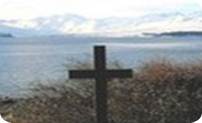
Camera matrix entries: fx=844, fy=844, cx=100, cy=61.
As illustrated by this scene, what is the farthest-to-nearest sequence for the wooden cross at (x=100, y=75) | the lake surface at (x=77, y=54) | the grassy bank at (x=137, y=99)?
the lake surface at (x=77, y=54) → the grassy bank at (x=137, y=99) → the wooden cross at (x=100, y=75)

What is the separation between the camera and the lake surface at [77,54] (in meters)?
11.7

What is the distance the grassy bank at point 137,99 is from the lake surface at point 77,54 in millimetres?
689

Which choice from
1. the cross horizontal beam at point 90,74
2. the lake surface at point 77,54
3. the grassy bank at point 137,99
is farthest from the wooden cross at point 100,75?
the lake surface at point 77,54

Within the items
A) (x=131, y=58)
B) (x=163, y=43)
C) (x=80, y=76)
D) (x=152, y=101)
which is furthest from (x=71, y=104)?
(x=163, y=43)

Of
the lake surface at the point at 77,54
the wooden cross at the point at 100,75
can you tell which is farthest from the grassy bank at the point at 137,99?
the wooden cross at the point at 100,75

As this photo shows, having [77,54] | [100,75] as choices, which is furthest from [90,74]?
[77,54]

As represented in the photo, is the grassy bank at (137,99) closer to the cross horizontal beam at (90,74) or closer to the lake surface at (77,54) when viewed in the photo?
the lake surface at (77,54)

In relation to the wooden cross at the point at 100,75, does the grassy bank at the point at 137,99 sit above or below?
below

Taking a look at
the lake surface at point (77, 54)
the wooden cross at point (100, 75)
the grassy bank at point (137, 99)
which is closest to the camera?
the wooden cross at point (100, 75)

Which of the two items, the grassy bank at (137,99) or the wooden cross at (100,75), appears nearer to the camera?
the wooden cross at (100,75)

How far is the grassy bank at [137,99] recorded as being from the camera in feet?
30.7

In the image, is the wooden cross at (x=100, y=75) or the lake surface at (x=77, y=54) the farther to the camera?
the lake surface at (x=77, y=54)

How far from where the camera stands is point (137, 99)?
9.48 meters

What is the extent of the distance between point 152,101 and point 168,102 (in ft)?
0.62
